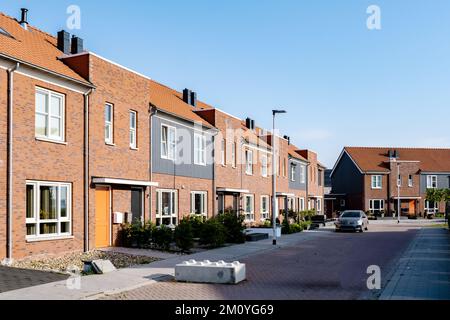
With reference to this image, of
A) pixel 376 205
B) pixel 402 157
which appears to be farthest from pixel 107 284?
pixel 402 157

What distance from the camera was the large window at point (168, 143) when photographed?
23.2 metres

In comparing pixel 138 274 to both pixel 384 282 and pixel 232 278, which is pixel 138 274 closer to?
pixel 232 278

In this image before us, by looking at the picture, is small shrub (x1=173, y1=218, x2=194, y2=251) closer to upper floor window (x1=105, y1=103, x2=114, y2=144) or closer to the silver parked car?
upper floor window (x1=105, y1=103, x2=114, y2=144)

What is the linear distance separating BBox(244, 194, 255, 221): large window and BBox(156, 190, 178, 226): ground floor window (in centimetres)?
966

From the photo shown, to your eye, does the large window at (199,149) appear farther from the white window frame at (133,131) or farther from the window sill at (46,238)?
the window sill at (46,238)

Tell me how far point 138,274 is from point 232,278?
2.68 m

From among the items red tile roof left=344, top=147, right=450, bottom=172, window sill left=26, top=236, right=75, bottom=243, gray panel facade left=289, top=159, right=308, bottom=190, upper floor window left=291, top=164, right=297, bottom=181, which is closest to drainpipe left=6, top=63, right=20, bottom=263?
A: window sill left=26, top=236, right=75, bottom=243

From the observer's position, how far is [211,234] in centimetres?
2056

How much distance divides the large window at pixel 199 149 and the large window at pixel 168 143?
231 centimetres

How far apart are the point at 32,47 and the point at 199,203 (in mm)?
11999

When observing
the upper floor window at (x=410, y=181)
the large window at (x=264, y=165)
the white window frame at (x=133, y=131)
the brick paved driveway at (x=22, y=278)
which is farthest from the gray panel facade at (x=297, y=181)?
the brick paved driveway at (x=22, y=278)

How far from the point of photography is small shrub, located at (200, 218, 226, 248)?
2056 cm

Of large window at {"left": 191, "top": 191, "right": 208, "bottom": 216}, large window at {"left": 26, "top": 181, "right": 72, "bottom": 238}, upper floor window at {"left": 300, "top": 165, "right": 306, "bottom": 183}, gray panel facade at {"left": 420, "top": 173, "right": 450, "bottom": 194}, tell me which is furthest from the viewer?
gray panel facade at {"left": 420, "top": 173, "right": 450, "bottom": 194}
